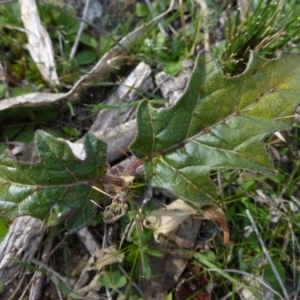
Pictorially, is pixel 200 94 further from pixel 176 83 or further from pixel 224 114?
pixel 176 83

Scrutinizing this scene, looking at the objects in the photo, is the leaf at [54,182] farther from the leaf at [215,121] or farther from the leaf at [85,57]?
the leaf at [85,57]

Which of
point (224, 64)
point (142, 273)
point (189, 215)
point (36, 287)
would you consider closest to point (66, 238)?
point (36, 287)

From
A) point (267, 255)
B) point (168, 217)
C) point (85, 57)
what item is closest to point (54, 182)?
point (168, 217)

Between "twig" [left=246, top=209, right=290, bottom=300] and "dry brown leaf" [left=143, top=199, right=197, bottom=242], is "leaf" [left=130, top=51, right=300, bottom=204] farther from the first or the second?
"twig" [left=246, top=209, right=290, bottom=300]

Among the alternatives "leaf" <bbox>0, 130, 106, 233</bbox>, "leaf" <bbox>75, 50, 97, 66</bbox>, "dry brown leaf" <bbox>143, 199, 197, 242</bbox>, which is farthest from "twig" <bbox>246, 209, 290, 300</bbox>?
"leaf" <bbox>75, 50, 97, 66</bbox>

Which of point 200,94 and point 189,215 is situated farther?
point 189,215

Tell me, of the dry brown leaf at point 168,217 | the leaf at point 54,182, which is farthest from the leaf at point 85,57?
the dry brown leaf at point 168,217

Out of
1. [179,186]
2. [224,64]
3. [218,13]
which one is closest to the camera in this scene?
[179,186]

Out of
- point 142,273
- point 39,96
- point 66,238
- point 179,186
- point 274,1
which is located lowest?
point 142,273
